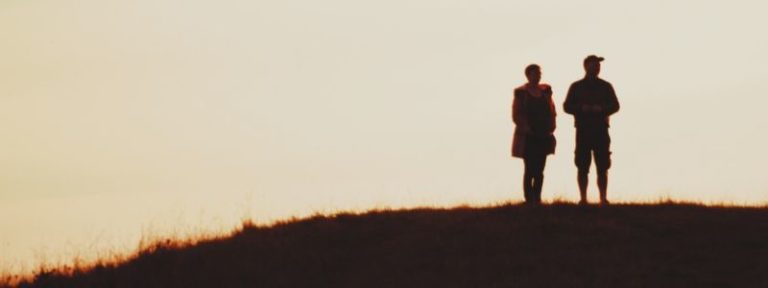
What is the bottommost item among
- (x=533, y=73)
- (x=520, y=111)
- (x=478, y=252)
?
(x=478, y=252)

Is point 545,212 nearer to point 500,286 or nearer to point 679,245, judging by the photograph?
point 679,245

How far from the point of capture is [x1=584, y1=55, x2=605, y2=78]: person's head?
12828 mm

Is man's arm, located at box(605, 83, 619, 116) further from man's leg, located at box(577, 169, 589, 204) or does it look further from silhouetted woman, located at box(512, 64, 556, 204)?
man's leg, located at box(577, 169, 589, 204)

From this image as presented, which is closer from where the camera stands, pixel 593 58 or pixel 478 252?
pixel 478 252

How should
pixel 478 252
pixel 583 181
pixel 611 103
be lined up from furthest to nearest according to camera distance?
pixel 583 181, pixel 611 103, pixel 478 252

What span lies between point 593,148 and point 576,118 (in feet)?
1.60

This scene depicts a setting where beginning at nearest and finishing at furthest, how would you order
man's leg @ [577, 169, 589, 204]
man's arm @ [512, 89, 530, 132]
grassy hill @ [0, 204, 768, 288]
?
grassy hill @ [0, 204, 768, 288]
man's arm @ [512, 89, 530, 132]
man's leg @ [577, 169, 589, 204]

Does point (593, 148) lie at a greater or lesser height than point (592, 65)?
lesser

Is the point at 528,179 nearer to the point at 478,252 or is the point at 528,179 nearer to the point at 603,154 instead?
the point at 603,154

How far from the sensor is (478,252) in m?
11.0

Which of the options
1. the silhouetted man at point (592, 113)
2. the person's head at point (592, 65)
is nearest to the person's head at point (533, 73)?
the silhouetted man at point (592, 113)

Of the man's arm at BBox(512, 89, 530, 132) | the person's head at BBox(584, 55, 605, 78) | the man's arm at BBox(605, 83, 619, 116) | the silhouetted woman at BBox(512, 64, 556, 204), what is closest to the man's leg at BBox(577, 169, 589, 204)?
the silhouetted woman at BBox(512, 64, 556, 204)

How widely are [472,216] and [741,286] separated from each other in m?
4.34

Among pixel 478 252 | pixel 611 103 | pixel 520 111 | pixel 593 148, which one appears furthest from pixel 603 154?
pixel 478 252
